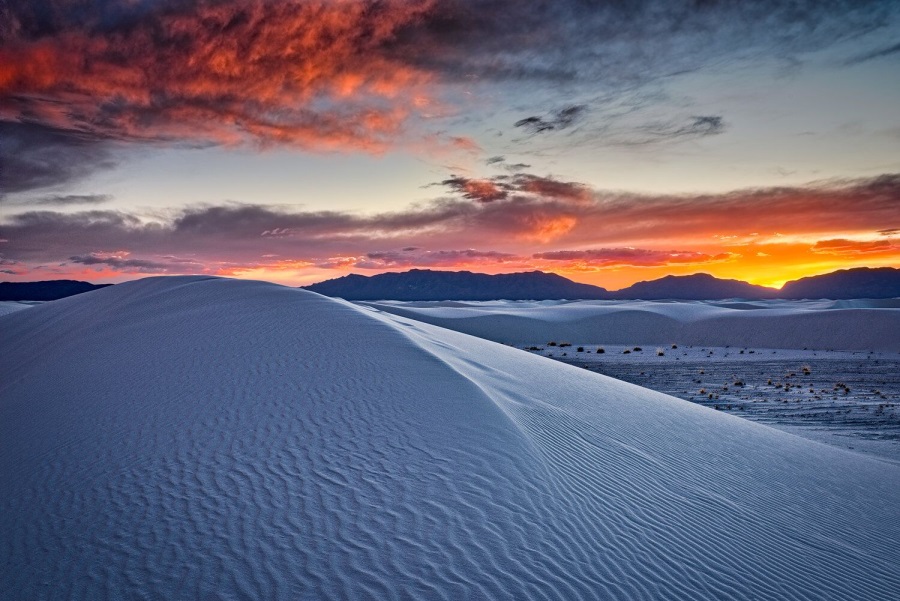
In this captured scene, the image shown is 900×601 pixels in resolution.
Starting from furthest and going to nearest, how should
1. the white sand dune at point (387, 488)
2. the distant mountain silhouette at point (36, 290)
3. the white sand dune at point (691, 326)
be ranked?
1. the distant mountain silhouette at point (36, 290)
2. the white sand dune at point (691, 326)
3. the white sand dune at point (387, 488)

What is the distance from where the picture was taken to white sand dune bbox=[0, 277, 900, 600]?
12.3ft

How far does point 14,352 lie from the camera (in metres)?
12.8

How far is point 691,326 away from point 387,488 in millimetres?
39665

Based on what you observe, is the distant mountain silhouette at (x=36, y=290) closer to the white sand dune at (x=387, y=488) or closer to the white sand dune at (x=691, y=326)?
the white sand dune at (x=691, y=326)

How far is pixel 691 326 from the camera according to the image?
39656mm

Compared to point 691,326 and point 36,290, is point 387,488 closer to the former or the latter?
point 691,326

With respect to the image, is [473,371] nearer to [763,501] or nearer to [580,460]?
[580,460]

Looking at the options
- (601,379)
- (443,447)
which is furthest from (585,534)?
(601,379)

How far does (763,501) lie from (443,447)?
401 centimetres

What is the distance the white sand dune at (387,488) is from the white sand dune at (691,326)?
28291 mm

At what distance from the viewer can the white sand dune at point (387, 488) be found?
3760 mm

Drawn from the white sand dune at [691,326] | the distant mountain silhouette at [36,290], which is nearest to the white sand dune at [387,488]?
the white sand dune at [691,326]

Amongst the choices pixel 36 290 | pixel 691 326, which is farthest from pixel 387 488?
pixel 36 290

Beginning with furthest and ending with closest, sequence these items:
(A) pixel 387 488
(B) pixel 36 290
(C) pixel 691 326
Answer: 1. (B) pixel 36 290
2. (C) pixel 691 326
3. (A) pixel 387 488
